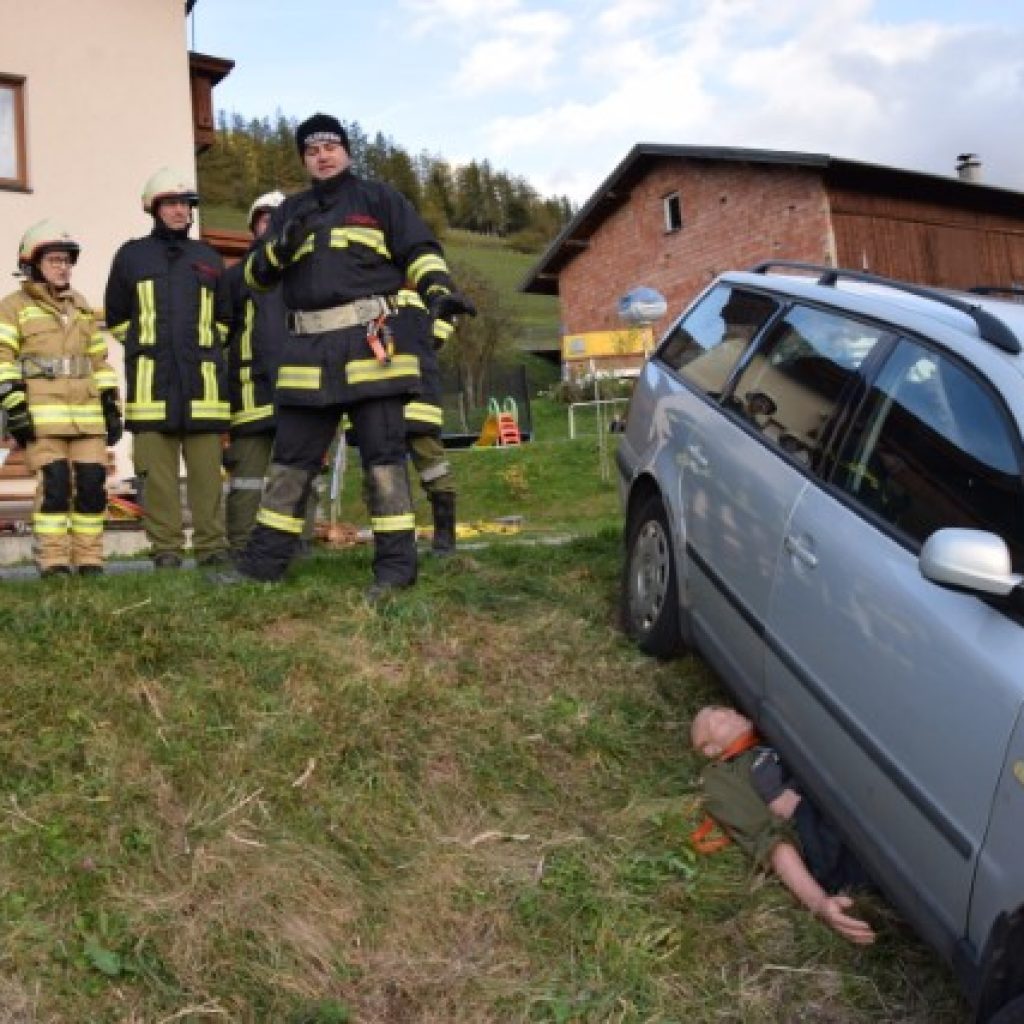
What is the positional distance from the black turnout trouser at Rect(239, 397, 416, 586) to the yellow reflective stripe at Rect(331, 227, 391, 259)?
0.66 m

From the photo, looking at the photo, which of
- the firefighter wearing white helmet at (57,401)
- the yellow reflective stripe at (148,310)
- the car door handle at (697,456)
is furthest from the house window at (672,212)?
the car door handle at (697,456)

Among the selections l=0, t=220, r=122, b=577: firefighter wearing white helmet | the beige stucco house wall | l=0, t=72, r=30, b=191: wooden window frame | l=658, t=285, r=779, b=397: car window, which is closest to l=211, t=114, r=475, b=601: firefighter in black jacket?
l=658, t=285, r=779, b=397: car window

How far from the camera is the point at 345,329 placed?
16.8 feet

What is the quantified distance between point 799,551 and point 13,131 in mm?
12871

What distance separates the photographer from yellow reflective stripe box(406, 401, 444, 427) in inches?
253

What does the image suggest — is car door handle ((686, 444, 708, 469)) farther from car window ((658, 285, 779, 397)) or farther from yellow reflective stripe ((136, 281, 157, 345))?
yellow reflective stripe ((136, 281, 157, 345))

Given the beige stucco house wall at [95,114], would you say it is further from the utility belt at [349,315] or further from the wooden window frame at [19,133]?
the utility belt at [349,315]

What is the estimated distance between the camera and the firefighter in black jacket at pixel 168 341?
6117 millimetres

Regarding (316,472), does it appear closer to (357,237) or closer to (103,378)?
(357,237)

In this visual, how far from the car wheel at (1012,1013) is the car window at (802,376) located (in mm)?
1680

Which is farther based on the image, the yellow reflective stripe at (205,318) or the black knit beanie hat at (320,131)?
the yellow reflective stripe at (205,318)

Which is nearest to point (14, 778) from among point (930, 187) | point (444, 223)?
point (930, 187)

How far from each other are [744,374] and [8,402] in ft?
11.5

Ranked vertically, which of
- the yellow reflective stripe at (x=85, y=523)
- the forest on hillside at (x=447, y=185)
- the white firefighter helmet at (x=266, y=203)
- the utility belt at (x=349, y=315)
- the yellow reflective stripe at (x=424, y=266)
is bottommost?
the yellow reflective stripe at (x=85, y=523)
